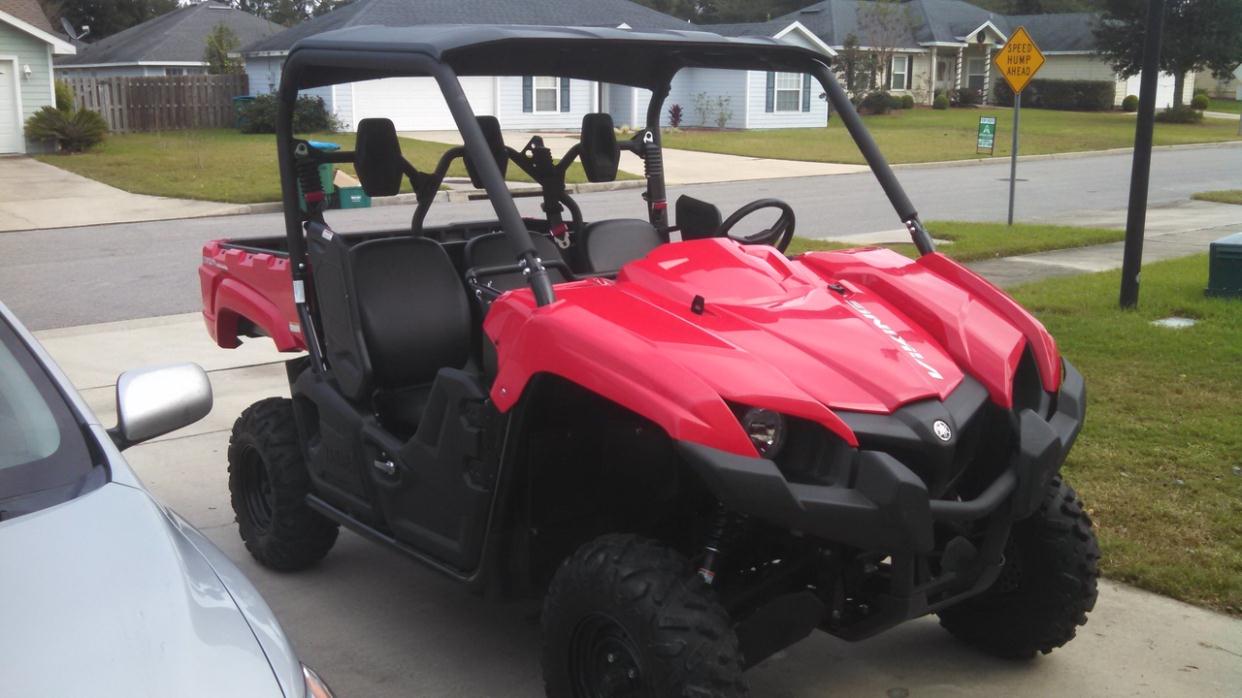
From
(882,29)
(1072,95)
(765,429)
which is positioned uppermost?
(882,29)

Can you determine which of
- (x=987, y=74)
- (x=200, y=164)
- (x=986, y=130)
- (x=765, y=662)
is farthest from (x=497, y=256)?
(x=987, y=74)

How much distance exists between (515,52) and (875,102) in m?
44.6

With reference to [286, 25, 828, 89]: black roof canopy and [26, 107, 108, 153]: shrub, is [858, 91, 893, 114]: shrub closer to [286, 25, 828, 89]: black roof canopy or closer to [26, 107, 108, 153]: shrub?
[26, 107, 108, 153]: shrub

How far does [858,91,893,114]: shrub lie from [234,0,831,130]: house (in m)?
1.75

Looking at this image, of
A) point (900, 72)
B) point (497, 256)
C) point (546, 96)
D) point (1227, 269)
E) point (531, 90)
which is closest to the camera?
point (497, 256)

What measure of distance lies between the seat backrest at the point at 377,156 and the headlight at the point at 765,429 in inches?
72.5

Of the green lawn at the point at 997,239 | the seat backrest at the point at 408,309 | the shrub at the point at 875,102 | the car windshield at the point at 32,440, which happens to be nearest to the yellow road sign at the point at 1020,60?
the green lawn at the point at 997,239

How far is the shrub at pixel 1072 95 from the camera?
54.2 m

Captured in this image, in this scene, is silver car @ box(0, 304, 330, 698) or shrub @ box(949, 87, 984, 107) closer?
silver car @ box(0, 304, 330, 698)

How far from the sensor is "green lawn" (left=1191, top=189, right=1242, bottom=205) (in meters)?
19.9

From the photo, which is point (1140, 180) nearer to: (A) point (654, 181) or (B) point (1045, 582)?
(A) point (654, 181)

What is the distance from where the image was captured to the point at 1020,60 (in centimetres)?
1579

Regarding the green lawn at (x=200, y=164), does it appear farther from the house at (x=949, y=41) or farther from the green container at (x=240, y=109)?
the house at (x=949, y=41)

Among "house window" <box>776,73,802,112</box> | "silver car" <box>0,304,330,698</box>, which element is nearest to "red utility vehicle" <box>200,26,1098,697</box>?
"silver car" <box>0,304,330,698</box>
